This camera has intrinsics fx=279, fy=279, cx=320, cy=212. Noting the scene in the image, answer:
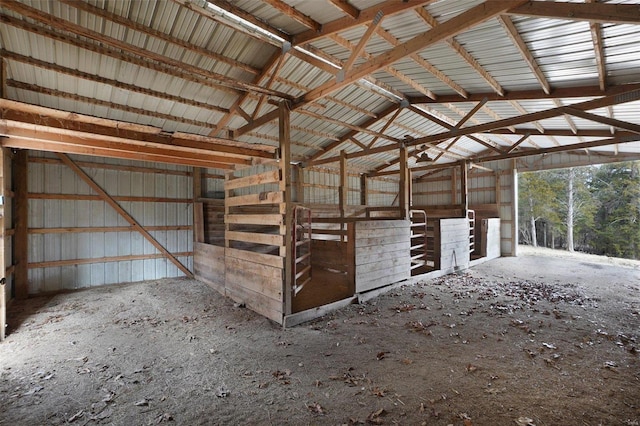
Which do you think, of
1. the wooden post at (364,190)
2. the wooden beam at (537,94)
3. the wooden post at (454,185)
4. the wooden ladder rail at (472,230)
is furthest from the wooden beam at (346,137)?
the wooden post at (454,185)

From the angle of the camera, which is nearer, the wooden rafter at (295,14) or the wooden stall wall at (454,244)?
the wooden rafter at (295,14)

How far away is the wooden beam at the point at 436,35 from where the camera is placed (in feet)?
8.35

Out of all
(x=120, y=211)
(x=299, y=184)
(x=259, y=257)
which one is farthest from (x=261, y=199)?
(x=299, y=184)

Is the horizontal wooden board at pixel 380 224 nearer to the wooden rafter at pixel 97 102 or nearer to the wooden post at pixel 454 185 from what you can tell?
the wooden rafter at pixel 97 102

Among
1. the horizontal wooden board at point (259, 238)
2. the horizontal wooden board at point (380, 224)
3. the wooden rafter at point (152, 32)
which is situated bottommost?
the horizontal wooden board at point (259, 238)

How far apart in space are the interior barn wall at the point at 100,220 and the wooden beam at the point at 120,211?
8 centimetres

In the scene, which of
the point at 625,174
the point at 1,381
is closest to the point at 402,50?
the point at 1,381

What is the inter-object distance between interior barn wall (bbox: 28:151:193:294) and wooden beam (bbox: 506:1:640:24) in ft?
23.2

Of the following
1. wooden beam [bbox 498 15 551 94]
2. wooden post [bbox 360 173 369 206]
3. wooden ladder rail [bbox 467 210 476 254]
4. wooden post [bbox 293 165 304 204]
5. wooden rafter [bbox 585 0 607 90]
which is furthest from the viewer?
wooden post [bbox 360 173 369 206]

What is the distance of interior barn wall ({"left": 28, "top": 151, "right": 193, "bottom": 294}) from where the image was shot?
5.38m

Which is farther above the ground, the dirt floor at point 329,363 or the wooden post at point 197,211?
the wooden post at point 197,211

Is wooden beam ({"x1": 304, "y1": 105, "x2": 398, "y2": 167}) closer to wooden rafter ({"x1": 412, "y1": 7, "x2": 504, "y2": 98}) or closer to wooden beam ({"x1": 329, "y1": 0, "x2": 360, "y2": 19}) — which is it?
wooden rafter ({"x1": 412, "y1": 7, "x2": 504, "y2": 98})

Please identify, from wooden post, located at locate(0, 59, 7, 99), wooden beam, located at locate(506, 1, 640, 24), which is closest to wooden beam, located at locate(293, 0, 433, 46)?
wooden beam, located at locate(506, 1, 640, 24)

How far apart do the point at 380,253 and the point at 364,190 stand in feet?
22.8
